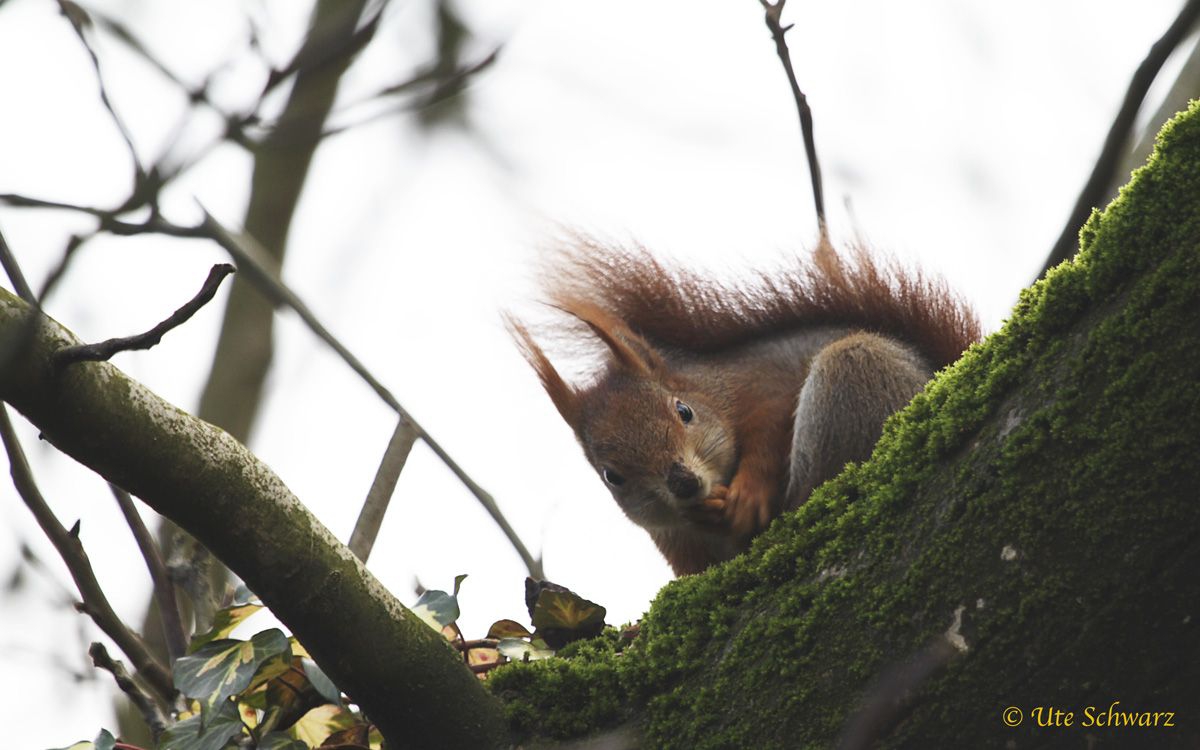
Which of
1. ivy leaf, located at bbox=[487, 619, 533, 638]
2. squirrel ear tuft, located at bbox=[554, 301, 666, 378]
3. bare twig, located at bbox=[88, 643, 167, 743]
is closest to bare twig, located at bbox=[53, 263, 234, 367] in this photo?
bare twig, located at bbox=[88, 643, 167, 743]

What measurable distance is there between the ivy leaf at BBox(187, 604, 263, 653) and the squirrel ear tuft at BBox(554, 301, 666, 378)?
1387mm

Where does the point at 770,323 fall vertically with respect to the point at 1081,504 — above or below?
above

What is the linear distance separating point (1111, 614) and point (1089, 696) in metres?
0.12

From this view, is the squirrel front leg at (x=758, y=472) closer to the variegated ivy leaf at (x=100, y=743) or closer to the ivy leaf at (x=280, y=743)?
the ivy leaf at (x=280, y=743)

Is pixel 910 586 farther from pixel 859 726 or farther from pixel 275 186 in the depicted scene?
pixel 275 186

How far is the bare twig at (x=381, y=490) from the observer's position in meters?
2.75

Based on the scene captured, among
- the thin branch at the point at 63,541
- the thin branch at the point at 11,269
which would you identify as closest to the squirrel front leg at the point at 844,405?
the thin branch at the point at 63,541

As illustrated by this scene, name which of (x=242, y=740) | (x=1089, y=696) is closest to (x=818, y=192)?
(x=1089, y=696)

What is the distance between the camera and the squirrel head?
3.19m

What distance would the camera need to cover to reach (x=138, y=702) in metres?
2.39

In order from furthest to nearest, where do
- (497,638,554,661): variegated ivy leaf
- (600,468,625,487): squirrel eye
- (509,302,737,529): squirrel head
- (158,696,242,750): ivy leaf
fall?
(600,468,625,487): squirrel eye < (509,302,737,529): squirrel head < (497,638,554,661): variegated ivy leaf < (158,696,242,750): ivy leaf

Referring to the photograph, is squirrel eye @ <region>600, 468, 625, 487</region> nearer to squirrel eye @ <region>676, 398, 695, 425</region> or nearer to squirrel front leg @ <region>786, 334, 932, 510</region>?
squirrel eye @ <region>676, 398, 695, 425</region>

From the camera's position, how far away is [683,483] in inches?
119

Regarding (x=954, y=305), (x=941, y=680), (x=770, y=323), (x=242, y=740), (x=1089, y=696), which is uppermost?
(x=770, y=323)
